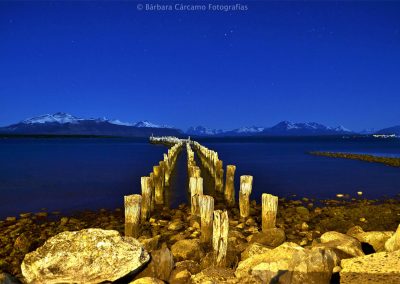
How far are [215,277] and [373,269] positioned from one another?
8.09 feet

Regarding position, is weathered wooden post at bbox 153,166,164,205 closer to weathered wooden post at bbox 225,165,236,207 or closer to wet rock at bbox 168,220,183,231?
weathered wooden post at bbox 225,165,236,207

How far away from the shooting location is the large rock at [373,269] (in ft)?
16.4

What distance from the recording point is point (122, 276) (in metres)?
5.82

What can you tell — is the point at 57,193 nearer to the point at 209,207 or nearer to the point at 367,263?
the point at 209,207

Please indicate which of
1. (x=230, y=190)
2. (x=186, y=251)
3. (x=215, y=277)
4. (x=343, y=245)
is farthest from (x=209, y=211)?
(x=230, y=190)

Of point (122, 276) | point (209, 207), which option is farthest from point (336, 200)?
point (122, 276)

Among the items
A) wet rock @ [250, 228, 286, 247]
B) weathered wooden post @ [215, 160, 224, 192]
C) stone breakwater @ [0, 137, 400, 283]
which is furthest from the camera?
weathered wooden post @ [215, 160, 224, 192]

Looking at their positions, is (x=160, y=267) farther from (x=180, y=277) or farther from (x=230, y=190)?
(x=230, y=190)

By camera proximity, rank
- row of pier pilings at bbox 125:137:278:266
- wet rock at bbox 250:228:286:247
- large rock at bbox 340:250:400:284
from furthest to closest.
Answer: wet rock at bbox 250:228:286:247
row of pier pilings at bbox 125:137:278:266
large rock at bbox 340:250:400:284

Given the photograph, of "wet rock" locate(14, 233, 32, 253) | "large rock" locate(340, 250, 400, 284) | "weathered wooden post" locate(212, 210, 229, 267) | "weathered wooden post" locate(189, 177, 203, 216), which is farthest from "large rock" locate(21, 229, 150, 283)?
"weathered wooden post" locate(189, 177, 203, 216)

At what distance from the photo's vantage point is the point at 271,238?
7938 millimetres

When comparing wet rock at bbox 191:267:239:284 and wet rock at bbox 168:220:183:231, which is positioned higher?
wet rock at bbox 191:267:239:284

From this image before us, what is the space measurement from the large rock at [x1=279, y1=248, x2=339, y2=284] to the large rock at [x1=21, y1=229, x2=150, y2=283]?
2.60m

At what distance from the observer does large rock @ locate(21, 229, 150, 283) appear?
5.76 m
